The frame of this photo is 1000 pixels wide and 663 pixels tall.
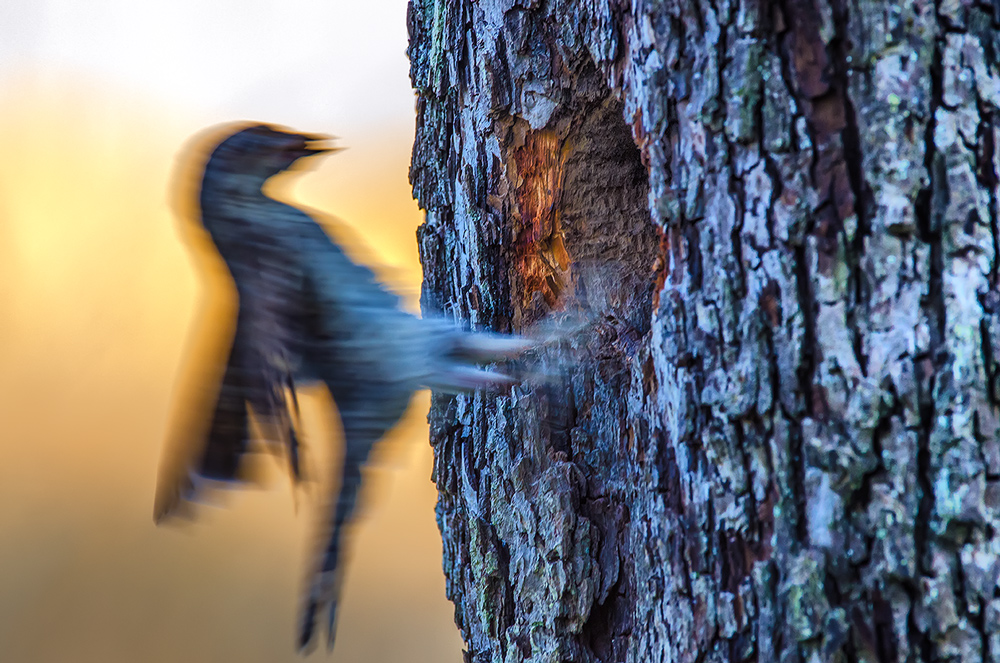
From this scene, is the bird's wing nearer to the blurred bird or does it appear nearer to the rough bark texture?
the blurred bird

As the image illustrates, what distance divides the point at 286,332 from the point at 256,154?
183 mm

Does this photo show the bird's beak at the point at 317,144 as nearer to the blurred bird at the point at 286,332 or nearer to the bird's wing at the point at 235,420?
the blurred bird at the point at 286,332

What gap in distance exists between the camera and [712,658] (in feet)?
2.36

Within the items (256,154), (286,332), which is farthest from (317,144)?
(286,332)

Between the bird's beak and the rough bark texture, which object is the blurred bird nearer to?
the bird's beak

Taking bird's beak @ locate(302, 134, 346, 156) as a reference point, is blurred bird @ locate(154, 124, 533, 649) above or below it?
below

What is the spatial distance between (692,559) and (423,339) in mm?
401

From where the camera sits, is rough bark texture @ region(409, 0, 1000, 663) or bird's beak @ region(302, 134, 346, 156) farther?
bird's beak @ region(302, 134, 346, 156)

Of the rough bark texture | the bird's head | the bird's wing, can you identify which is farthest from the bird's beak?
the rough bark texture

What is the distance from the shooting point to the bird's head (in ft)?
2.36

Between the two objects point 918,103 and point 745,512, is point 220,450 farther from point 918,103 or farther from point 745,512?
point 918,103

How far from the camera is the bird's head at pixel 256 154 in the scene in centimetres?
72

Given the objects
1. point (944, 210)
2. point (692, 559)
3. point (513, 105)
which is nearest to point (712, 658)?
point (692, 559)

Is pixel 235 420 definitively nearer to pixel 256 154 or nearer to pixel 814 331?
pixel 256 154
